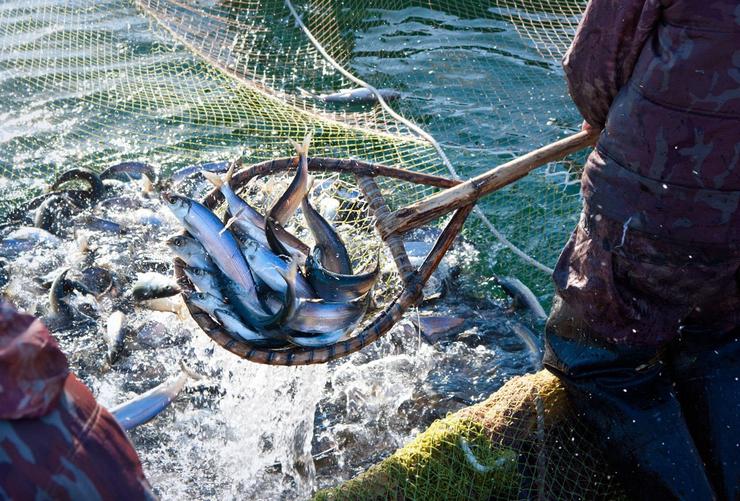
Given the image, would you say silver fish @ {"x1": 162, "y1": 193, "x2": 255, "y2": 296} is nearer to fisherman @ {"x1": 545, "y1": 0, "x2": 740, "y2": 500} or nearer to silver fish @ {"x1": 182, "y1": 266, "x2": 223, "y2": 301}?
silver fish @ {"x1": 182, "y1": 266, "x2": 223, "y2": 301}

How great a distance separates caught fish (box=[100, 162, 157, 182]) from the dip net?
1.12 feet

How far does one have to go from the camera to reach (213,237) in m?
3.95

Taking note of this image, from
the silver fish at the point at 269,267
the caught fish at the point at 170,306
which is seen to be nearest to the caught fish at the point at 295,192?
the silver fish at the point at 269,267

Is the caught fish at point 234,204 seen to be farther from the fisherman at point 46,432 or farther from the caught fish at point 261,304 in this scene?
the fisherman at point 46,432

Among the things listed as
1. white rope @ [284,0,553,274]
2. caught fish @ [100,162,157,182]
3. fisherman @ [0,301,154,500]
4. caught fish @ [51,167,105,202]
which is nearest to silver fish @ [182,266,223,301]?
fisherman @ [0,301,154,500]

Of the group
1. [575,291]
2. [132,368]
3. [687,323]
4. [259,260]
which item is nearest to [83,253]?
[132,368]

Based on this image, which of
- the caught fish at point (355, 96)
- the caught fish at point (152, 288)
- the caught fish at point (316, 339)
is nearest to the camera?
the caught fish at point (316, 339)

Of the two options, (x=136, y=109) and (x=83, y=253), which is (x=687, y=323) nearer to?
(x=83, y=253)

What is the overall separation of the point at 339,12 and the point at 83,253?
5.01 m

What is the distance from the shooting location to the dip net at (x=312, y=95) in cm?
626

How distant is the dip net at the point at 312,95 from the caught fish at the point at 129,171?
0.34 meters

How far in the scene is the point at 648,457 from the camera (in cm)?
312

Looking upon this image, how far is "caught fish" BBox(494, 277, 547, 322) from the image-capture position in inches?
218

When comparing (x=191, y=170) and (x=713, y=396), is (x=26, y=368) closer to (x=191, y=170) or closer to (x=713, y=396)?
(x=713, y=396)
